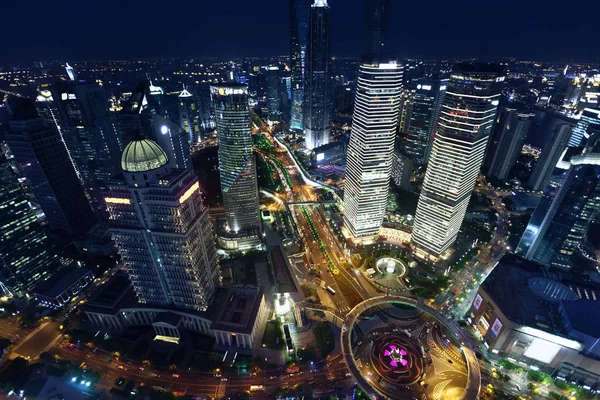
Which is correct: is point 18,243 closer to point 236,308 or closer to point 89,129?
point 89,129

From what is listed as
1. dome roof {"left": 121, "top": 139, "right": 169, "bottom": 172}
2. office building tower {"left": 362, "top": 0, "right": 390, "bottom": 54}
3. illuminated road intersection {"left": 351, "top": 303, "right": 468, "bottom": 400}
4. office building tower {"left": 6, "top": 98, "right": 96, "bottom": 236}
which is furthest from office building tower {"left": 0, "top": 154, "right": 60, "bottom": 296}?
office building tower {"left": 362, "top": 0, "right": 390, "bottom": 54}

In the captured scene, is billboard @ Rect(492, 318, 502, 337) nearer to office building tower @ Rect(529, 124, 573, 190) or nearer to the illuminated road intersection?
the illuminated road intersection

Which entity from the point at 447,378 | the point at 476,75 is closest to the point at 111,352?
the point at 447,378

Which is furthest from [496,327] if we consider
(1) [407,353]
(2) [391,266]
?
(2) [391,266]

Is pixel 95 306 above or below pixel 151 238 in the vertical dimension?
below

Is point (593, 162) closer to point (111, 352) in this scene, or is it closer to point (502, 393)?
point (502, 393)

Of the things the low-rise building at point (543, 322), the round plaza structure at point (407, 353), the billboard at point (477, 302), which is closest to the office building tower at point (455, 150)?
the billboard at point (477, 302)

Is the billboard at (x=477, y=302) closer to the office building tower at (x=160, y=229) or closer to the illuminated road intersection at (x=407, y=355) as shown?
the illuminated road intersection at (x=407, y=355)
